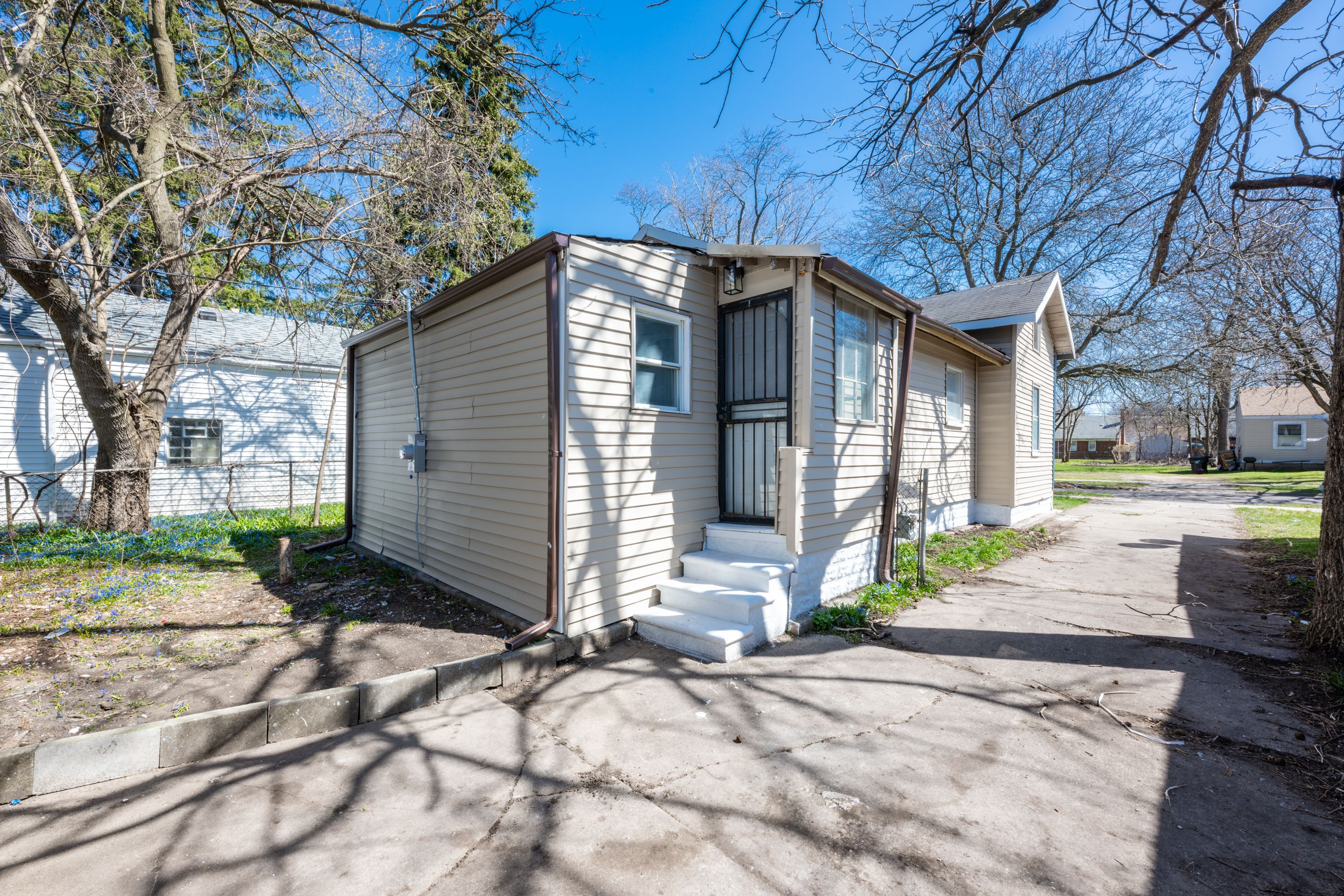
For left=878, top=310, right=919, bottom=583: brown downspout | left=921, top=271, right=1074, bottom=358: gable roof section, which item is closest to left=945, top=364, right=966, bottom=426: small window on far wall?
left=921, top=271, right=1074, bottom=358: gable roof section

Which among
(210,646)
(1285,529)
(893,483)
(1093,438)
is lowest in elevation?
(210,646)

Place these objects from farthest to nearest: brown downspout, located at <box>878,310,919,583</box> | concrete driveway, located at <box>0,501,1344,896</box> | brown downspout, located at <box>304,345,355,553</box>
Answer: brown downspout, located at <box>304,345,355,553</box>
brown downspout, located at <box>878,310,919,583</box>
concrete driveway, located at <box>0,501,1344,896</box>

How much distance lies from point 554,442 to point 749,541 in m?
2.21

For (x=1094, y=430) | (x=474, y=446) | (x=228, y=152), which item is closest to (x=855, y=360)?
(x=474, y=446)

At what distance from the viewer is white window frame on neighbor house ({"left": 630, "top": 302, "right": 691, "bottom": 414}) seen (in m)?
5.02

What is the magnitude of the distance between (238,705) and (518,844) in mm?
2234

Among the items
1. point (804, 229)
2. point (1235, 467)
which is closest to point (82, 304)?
point (804, 229)

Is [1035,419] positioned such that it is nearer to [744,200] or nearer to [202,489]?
[744,200]

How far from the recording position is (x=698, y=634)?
14.8 feet

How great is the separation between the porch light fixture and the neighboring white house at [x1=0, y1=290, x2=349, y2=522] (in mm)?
7192

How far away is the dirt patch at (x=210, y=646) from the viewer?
3508 mm

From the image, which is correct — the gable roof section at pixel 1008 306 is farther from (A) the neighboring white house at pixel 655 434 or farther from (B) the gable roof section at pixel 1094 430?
(B) the gable roof section at pixel 1094 430

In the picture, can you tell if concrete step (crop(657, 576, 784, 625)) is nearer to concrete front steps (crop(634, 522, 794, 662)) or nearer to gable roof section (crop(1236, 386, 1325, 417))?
concrete front steps (crop(634, 522, 794, 662))

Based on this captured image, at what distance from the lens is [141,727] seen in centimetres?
299
